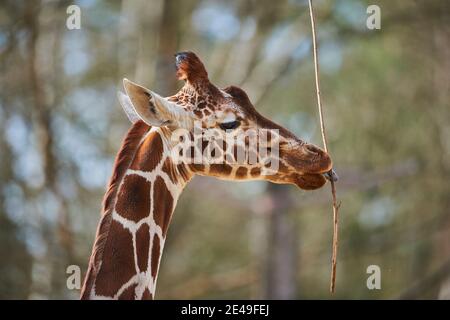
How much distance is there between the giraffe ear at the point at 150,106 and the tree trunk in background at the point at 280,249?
10214 millimetres

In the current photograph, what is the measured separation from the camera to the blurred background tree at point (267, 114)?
43.3 feet

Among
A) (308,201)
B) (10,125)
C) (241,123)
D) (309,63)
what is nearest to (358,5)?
(309,63)

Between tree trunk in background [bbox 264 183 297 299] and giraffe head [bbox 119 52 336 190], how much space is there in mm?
9871

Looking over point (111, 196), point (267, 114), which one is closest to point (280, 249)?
point (267, 114)

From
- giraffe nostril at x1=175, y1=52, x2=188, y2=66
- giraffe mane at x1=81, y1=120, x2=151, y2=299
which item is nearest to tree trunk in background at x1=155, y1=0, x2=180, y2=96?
giraffe nostril at x1=175, y1=52, x2=188, y2=66

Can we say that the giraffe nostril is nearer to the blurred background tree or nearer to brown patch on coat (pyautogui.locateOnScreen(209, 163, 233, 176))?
brown patch on coat (pyautogui.locateOnScreen(209, 163, 233, 176))

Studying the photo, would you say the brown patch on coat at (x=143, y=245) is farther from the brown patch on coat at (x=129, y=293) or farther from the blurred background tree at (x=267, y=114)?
the blurred background tree at (x=267, y=114)

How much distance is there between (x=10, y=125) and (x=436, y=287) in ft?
22.7

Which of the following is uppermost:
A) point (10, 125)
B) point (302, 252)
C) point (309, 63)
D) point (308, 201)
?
point (309, 63)

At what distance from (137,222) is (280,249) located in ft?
35.6

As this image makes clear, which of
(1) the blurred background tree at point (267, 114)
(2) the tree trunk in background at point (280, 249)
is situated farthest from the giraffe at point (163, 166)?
(2) the tree trunk in background at point (280, 249)

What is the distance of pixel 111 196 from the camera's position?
4148 mm

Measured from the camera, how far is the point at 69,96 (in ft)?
49.3
